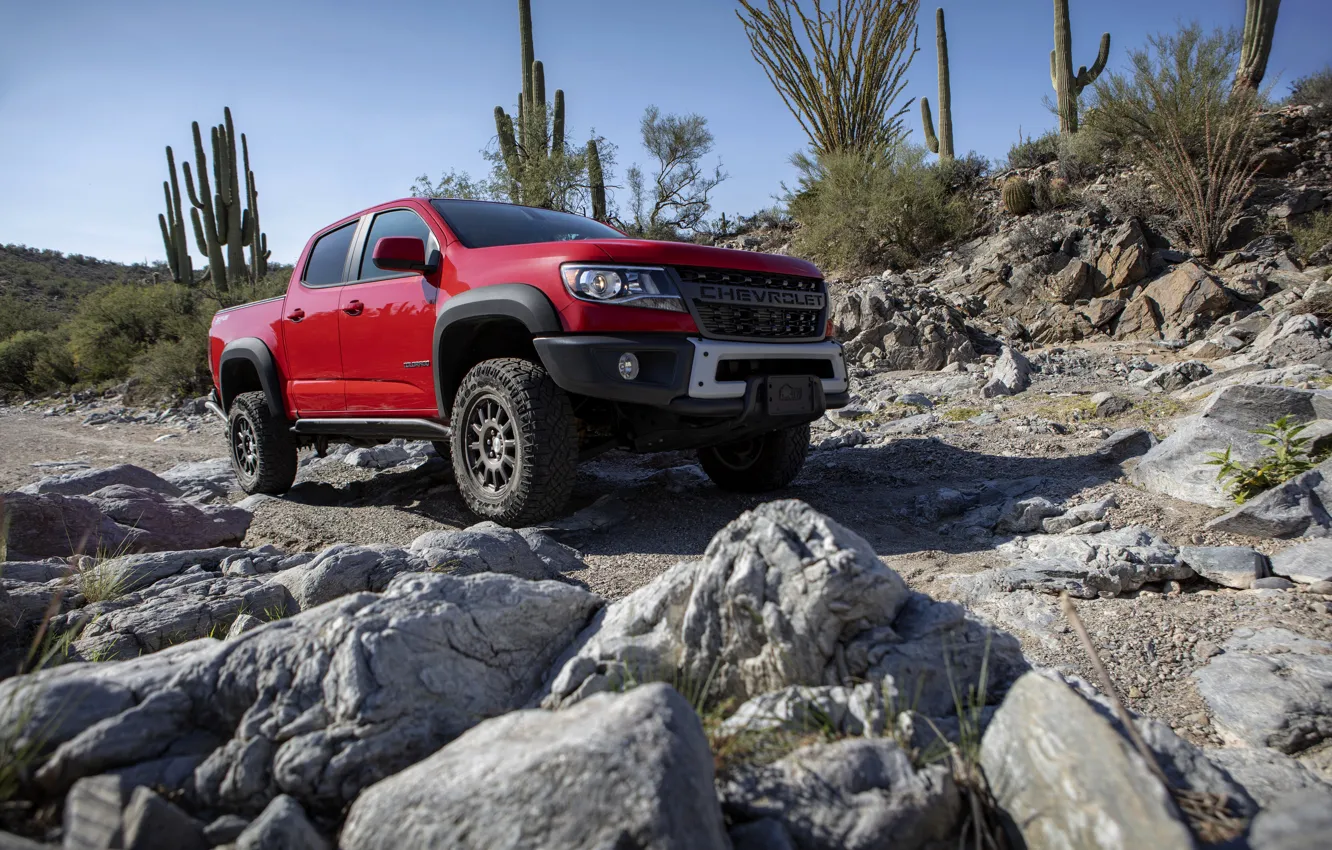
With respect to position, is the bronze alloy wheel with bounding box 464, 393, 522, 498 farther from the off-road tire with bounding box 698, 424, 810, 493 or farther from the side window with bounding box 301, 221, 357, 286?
the side window with bounding box 301, 221, 357, 286

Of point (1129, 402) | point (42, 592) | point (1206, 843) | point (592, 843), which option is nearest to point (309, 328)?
point (42, 592)

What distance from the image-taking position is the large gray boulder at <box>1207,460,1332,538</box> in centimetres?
339

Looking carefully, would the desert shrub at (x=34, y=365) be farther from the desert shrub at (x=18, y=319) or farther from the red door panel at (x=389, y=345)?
the red door panel at (x=389, y=345)

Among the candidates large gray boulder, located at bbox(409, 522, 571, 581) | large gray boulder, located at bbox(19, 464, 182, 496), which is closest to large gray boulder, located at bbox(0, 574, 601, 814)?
large gray boulder, located at bbox(409, 522, 571, 581)

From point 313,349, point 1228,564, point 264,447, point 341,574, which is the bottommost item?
point 1228,564

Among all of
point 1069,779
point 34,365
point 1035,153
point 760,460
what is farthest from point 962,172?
point 34,365

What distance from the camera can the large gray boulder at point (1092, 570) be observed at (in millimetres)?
3121

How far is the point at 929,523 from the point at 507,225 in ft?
9.70

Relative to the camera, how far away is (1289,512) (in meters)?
3.42

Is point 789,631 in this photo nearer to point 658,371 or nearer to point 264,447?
point 658,371

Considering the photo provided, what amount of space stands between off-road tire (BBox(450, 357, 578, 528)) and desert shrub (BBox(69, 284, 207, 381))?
14.9 metres

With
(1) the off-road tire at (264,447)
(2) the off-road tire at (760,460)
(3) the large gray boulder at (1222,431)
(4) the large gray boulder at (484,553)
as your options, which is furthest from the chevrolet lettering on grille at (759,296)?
(1) the off-road tire at (264,447)

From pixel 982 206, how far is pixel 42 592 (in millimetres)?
16136

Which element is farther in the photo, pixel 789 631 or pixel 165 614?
pixel 165 614
